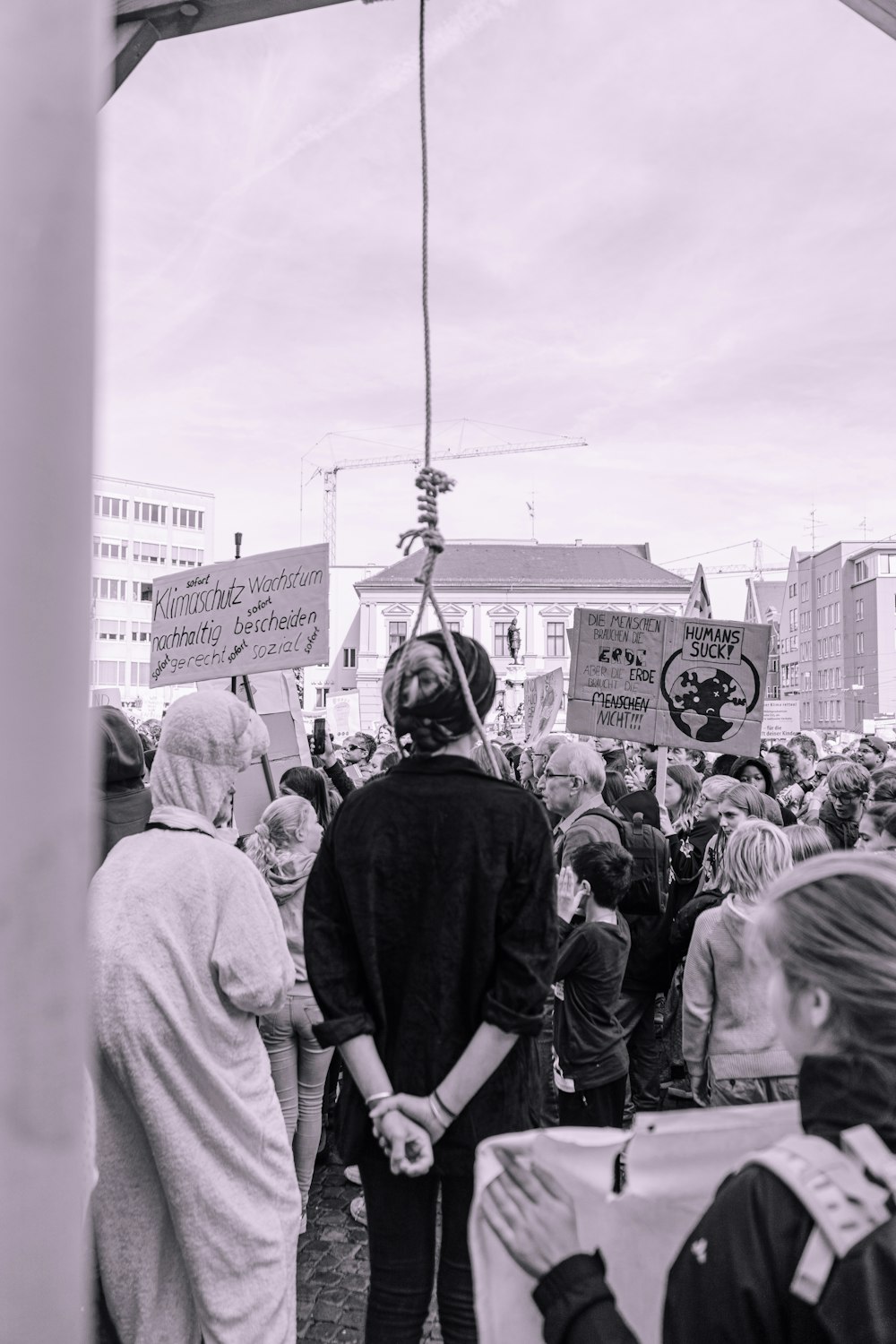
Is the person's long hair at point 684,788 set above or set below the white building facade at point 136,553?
below

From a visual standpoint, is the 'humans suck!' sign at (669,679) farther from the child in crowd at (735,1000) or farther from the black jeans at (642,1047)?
the child in crowd at (735,1000)

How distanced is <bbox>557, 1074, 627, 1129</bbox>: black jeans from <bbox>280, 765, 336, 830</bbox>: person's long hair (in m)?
2.08

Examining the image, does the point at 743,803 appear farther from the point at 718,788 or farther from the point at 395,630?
the point at 395,630

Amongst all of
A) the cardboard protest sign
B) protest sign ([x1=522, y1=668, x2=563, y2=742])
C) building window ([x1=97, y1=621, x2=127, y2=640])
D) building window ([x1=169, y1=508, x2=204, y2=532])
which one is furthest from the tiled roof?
the cardboard protest sign

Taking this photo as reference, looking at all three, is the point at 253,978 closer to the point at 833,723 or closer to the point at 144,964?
the point at 144,964

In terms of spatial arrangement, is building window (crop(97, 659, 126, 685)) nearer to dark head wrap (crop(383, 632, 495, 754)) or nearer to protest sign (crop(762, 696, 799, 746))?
protest sign (crop(762, 696, 799, 746))

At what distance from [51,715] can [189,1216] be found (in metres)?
2.33

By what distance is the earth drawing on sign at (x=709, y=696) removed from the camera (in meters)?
6.95

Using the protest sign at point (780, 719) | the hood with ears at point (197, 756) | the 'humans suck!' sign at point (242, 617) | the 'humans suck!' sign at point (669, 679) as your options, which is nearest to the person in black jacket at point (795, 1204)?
the hood with ears at point (197, 756)

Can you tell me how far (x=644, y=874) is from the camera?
201 inches

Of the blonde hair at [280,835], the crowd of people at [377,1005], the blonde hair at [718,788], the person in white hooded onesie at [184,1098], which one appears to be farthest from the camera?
the blonde hair at [718,788]

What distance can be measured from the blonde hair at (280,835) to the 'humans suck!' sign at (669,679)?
10.8 feet

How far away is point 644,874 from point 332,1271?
7.52ft

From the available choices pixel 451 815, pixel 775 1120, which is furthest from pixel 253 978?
pixel 775 1120
